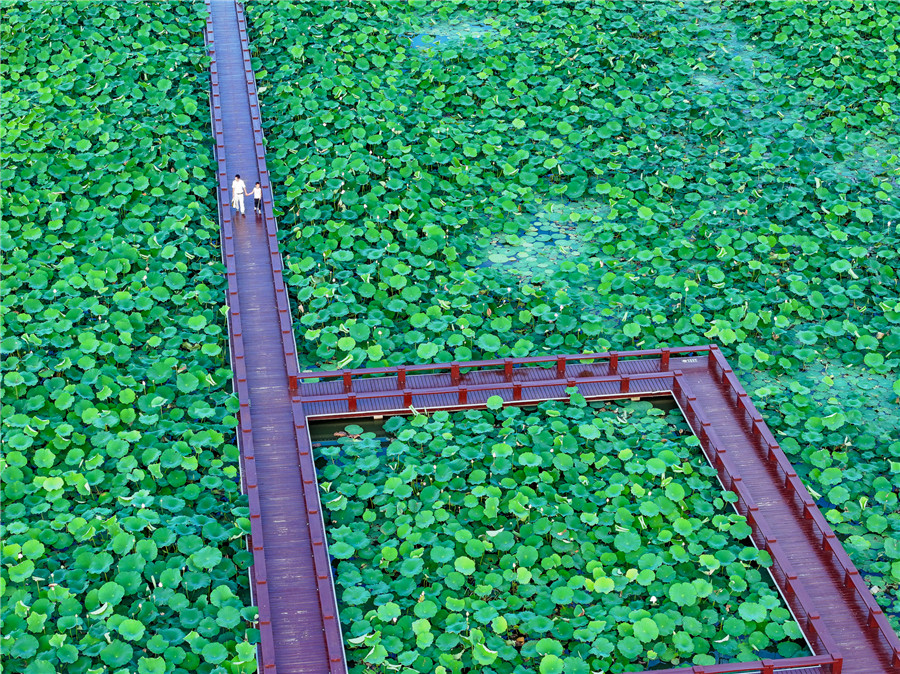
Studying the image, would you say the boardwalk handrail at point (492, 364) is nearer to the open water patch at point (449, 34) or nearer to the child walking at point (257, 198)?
the child walking at point (257, 198)

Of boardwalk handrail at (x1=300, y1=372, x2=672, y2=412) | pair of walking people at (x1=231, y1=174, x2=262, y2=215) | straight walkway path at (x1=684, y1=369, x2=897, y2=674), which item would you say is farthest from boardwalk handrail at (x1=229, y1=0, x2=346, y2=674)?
straight walkway path at (x1=684, y1=369, x2=897, y2=674)

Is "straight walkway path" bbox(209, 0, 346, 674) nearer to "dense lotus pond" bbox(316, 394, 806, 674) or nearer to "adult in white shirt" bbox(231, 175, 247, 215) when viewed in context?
"adult in white shirt" bbox(231, 175, 247, 215)

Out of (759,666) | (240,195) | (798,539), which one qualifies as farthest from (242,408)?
(798,539)

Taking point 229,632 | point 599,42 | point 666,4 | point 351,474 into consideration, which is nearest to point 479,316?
point 351,474

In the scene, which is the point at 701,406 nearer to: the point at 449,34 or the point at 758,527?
the point at 758,527

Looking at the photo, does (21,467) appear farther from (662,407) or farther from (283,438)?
(662,407)

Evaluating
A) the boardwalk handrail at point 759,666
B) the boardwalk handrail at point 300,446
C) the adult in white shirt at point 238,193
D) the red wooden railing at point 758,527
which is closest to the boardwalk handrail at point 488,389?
the red wooden railing at point 758,527
